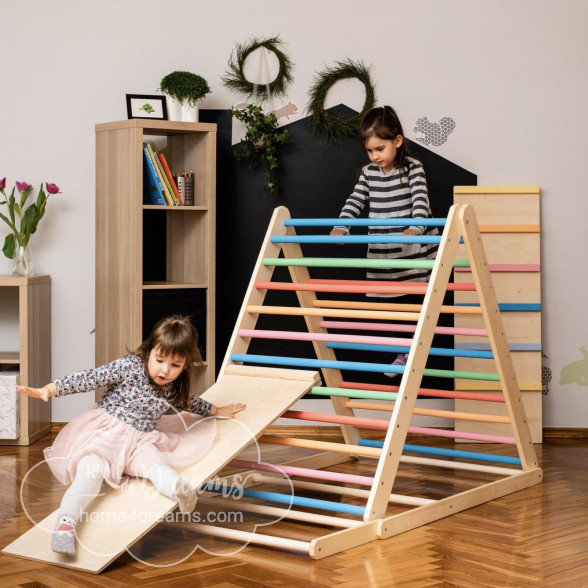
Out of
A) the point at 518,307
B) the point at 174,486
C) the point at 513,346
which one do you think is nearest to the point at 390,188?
the point at 518,307

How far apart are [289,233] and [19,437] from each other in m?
1.66

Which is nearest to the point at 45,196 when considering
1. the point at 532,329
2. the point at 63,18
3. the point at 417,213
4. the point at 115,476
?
the point at 63,18

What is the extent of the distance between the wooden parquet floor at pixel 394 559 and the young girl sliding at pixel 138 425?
20cm

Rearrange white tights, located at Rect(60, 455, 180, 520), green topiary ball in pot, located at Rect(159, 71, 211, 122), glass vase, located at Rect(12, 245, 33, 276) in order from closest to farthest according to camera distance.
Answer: white tights, located at Rect(60, 455, 180, 520) < green topiary ball in pot, located at Rect(159, 71, 211, 122) < glass vase, located at Rect(12, 245, 33, 276)

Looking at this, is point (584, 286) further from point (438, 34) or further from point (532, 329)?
point (438, 34)

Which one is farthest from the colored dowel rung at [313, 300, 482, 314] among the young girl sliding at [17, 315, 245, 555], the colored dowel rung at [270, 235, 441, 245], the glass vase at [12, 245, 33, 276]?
the glass vase at [12, 245, 33, 276]

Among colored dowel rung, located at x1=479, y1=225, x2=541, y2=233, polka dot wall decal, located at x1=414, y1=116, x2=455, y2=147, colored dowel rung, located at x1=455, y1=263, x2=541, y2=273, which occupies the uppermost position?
polka dot wall decal, located at x1=414, y1=116, x2=455, y2=147

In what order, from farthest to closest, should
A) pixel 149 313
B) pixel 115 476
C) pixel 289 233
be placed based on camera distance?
pixel 149 313 < pixel 289 233 < pixel 115 476

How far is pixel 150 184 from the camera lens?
166 inches

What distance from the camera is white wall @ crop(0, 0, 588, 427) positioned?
4.43 metres

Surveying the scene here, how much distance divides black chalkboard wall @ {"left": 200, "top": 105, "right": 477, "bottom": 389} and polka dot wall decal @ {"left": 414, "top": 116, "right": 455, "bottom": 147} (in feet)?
0.19

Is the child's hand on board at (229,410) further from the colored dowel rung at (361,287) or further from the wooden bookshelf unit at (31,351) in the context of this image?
the wooden bookshelf unit at (31,351)

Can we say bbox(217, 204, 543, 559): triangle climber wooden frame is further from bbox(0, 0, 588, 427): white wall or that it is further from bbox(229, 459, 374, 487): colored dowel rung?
bbox(0, 0, 588, 427): white wall

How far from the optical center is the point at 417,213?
372 centimetres
